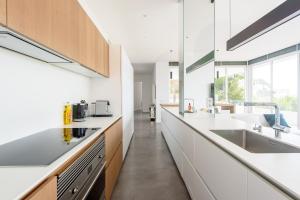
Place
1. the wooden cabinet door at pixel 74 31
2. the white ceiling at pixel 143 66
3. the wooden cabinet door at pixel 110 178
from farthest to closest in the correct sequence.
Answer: the white ceiling at pixel 143 66 < the wooden cabinet door at pixel 110 178 < the wooden cabinet door at pixel 74 31

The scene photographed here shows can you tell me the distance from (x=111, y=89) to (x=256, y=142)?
8.06ft

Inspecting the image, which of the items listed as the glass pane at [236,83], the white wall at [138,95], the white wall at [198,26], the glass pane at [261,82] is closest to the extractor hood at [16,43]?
the white wall at [198,26]

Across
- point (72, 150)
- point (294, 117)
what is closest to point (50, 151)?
point (72, 150)

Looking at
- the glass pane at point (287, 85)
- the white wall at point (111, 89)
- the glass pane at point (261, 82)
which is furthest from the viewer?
the glass pane at point (261, 82)

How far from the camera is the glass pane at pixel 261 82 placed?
8.02 m

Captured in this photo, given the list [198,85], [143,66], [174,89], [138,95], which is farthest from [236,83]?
[138,95]

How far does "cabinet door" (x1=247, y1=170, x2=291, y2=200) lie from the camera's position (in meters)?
0.74

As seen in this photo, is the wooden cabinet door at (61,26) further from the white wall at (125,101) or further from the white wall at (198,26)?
the white wall at (198,26)

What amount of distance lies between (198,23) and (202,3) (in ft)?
3.06

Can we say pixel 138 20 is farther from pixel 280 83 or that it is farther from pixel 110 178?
pixel 280 83

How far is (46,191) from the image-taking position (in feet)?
2.67

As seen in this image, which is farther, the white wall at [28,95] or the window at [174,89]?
the window at [174,89]

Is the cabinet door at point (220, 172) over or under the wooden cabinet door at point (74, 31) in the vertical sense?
under

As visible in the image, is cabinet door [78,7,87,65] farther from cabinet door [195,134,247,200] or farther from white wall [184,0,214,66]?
white wall [184,0,214,66]
